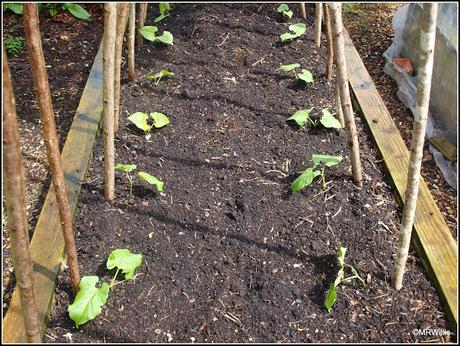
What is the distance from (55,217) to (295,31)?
205cm

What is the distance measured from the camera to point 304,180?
8.55 ft

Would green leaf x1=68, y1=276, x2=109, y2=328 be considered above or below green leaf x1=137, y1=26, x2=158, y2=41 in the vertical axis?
below

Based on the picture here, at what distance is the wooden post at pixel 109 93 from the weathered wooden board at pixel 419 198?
1.31 metres

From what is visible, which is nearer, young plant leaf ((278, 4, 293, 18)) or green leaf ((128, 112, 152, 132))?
green leaf ((128, 112, 152, 132))

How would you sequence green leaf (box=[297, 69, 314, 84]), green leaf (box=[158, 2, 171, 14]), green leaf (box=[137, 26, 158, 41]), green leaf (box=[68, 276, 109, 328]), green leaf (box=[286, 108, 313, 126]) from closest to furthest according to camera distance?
1. green leaf (box=[68, 276, 109, 328])
2. green leaf (box=[286, 108, 313, 126])
3. green leaf (box=[297, 69, 314, 84])
4. green leaf (box=[137, 26, 158, 41])
5. green leaf (box=[158, 2, 171, 14])

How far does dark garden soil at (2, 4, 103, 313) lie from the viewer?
2820 mm

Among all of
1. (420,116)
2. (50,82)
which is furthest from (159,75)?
(420,116)

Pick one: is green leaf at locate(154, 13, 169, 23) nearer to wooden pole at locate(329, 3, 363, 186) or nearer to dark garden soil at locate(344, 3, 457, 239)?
dark garden soil at locate(344, 3, 457, 239)

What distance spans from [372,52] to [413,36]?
46cm

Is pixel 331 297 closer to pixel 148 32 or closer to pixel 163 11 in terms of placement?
pixel 148 32

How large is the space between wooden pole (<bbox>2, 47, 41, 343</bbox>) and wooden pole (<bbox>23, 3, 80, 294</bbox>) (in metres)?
0.17

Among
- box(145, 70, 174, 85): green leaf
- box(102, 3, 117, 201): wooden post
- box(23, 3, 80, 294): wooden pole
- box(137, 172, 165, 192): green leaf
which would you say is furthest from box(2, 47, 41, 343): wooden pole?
box(145, 70, 174, 85): green leaf

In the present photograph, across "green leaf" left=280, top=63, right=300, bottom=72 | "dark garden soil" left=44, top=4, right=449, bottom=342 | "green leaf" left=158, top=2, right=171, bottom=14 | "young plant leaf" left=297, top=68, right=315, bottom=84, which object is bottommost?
"dark garden soil" left=44, top=4, right=449, bottom=342

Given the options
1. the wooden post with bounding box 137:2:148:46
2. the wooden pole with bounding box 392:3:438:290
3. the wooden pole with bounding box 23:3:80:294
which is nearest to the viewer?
the wooden pole with bounding box 23:3:80:294
